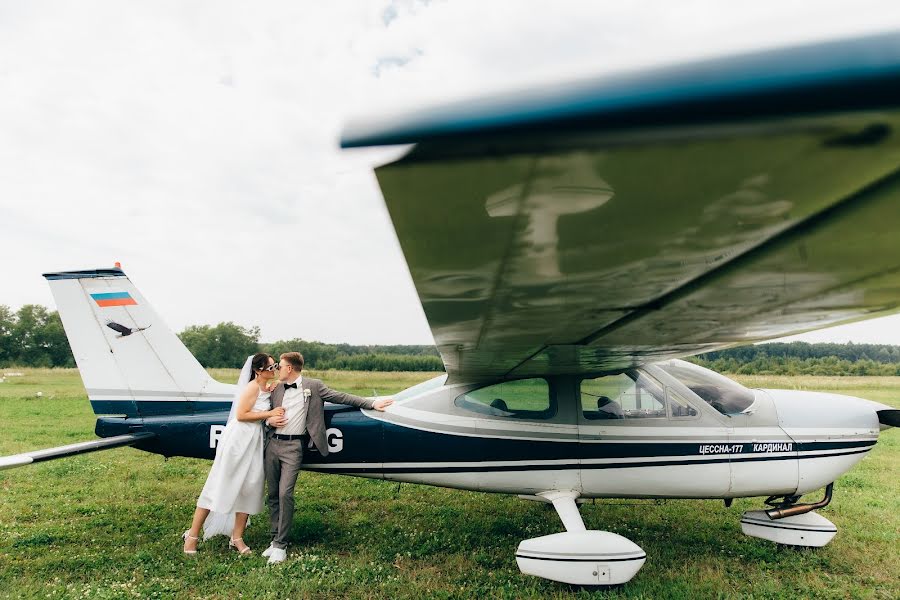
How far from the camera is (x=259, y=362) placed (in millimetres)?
4895

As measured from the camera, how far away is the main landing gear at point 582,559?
4.01 metres

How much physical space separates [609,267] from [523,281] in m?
0.32

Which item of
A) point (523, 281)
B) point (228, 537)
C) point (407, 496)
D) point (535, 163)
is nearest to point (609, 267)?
point (523, 281)

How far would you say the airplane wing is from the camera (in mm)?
793

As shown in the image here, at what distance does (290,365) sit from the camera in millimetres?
4871

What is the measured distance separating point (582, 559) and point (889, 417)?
339 cm

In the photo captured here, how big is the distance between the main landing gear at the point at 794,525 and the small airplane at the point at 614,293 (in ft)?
0.09

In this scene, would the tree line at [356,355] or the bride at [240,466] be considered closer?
the bride at [240,466]

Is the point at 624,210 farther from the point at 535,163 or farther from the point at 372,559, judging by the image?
the point at 372,559

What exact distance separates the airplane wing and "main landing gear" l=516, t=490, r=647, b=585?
2.50 meters

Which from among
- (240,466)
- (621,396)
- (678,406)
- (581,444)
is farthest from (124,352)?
(678,406)

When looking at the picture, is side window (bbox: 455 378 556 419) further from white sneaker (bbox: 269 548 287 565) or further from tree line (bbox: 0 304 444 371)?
tree line (bbox: 0 304 444 371)

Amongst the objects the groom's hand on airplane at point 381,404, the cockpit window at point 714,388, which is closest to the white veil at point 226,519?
the groom's hand on airplane at point 381,404

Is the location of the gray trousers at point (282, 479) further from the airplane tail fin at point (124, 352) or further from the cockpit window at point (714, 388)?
the cockpit window at point (714, 388)
